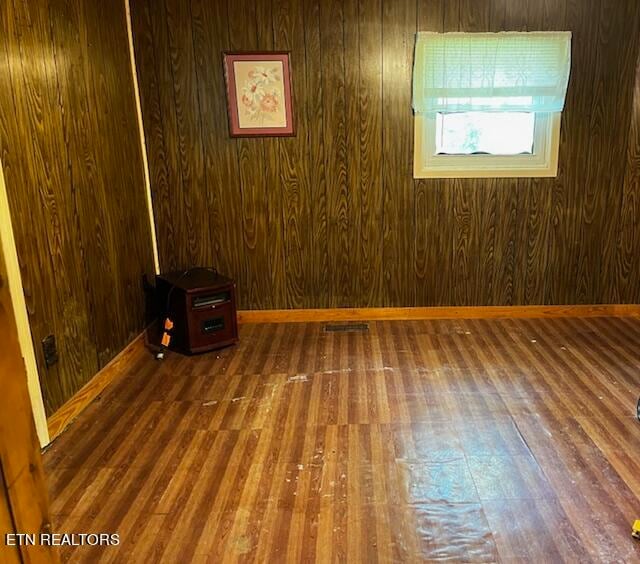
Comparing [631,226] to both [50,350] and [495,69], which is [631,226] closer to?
[495,69]

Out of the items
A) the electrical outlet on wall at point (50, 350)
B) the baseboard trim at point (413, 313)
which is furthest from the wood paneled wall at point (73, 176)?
the baseboard trim at point (413, 313)

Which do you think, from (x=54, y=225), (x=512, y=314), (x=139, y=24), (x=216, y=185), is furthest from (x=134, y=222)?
(x=512, y=314)

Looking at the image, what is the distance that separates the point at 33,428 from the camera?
83 centimetres

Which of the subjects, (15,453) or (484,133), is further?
(484,133)

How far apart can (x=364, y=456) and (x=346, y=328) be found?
1.48m

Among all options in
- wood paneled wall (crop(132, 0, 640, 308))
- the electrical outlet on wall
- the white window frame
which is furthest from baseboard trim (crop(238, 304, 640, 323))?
the electrical outlet on wall

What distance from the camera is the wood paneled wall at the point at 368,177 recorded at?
3.15m

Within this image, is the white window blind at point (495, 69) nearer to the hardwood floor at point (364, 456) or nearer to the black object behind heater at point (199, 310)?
the hardwood floor at point (364, 456)

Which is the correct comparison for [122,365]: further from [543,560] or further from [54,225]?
[543,560]

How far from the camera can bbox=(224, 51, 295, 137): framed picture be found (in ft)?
10.6

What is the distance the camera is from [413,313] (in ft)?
11.8

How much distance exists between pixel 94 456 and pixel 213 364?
0.96 metres

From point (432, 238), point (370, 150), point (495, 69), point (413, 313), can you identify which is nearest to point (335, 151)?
point (370, 150)

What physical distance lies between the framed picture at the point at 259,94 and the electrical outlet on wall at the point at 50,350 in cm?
178
